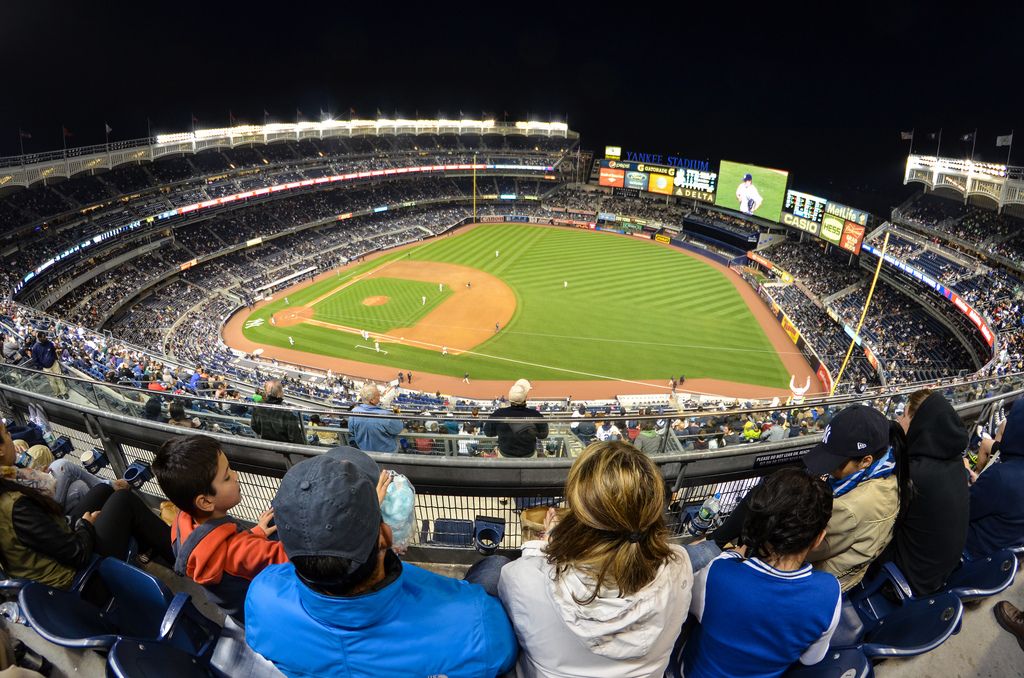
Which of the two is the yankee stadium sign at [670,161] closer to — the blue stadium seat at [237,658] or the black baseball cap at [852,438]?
the black baseball cap at [852,438]

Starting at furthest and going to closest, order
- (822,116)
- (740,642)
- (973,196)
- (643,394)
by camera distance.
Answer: (822,116) < (973,196) < (643,394) < (740,642)

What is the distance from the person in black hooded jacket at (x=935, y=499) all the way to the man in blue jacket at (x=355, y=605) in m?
2.97

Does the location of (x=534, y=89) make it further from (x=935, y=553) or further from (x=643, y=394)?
(x=935, y=553)

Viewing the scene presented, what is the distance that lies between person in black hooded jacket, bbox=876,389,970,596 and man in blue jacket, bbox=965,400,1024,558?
0.70 meters

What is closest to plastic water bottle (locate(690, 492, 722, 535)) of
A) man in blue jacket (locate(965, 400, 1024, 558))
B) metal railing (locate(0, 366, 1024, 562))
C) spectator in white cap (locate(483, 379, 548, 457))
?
metal railing (locate(0, 366, 1024, 562))

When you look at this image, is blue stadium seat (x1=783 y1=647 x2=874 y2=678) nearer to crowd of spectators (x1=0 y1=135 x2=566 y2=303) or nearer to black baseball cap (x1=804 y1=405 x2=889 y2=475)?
black baseball cap (x1=804 y1=405 x2=889 y2=475)

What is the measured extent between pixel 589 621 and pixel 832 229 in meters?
46.3

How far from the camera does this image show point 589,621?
220cm

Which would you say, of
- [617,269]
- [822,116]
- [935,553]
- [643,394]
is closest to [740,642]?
[935,553]

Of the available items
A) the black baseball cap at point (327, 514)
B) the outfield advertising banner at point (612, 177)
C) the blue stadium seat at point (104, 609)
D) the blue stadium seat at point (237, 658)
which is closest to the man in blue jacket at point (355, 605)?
the black baseball cap at point (327, 514)

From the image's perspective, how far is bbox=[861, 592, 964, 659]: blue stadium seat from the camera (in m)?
2.88

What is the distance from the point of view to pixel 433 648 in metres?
2.19

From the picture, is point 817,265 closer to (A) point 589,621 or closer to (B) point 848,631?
(B) point 848,631

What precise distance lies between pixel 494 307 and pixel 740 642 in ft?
114
